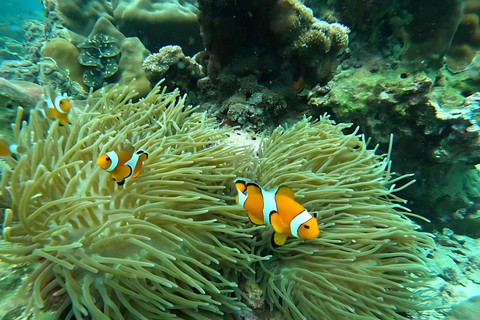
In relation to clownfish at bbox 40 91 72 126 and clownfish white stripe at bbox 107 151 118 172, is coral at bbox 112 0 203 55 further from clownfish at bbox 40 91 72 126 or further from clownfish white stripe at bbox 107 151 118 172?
clownfish white stripe at bbox 107 151 118 172

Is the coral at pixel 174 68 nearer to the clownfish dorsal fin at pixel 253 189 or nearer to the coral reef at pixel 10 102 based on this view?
the coral reef at pixel 10 102

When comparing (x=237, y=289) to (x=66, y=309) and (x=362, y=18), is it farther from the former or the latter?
(x=362, y=18)

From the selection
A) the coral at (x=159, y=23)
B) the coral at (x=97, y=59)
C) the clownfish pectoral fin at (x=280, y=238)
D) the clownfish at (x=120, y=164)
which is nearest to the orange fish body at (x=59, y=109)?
the clownfish at (x=120, y=164)

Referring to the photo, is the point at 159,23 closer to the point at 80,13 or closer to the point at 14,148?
the point at 80,13

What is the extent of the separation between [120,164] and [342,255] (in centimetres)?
143

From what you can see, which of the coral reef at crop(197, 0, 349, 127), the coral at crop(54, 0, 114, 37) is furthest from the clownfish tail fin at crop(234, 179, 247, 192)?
the coral at crop(54, 0, 114, 37)

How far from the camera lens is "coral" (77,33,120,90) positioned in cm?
521

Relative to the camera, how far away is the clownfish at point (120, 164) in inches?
55.6

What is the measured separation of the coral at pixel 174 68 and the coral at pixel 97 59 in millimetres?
2156

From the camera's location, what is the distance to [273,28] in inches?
116

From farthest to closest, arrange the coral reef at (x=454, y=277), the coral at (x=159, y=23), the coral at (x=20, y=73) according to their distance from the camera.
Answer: the coral at (x=159, y=23), the coral at (x=20, y=73), the coral reef at (x=454, y=277)

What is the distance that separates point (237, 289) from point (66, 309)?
34.8 inches

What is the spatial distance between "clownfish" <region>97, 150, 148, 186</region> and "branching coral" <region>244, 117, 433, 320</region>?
854mm

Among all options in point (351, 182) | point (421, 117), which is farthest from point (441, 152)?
point (351, 182)
